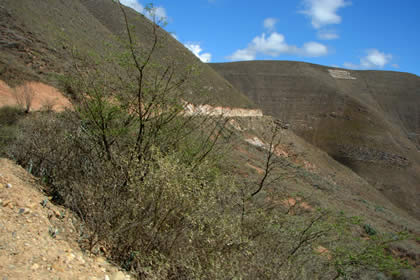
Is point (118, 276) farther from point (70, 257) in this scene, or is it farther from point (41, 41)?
point (41, 41)

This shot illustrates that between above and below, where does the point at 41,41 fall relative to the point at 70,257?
above

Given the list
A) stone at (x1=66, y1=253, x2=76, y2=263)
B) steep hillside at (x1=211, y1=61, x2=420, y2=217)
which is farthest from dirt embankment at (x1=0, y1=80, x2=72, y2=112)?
steep hillside at (x1=211, y1=61, x2=420, y2=217)

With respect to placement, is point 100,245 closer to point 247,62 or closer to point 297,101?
point 297,101

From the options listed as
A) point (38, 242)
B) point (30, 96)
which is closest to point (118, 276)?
point (38, 242)

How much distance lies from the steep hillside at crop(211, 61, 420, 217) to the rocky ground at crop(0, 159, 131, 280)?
40586 millimetres

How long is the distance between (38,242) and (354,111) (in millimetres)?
62793

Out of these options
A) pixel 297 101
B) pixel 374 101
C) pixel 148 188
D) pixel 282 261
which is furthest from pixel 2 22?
pixel 374 101

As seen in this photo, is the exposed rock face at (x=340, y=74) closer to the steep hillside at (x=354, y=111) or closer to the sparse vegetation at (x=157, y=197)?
the steep hillside at (x=354, y=111)

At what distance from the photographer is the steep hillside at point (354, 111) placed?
42.5m

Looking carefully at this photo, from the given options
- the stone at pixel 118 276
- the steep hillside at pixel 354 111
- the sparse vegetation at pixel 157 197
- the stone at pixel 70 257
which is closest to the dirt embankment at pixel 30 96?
the sparse vegetation at pixel 157 197

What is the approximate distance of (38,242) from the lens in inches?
119

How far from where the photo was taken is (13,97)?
11.6m

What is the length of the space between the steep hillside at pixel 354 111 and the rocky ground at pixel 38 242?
133 ft

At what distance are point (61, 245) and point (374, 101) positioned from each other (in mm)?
82180
